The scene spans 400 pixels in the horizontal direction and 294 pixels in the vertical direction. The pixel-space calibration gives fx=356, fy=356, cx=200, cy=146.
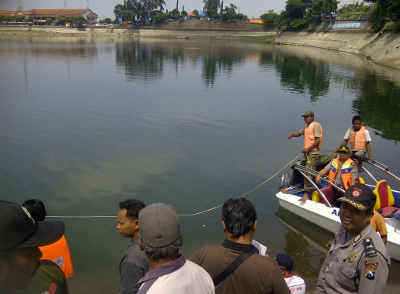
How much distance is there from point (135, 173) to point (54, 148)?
472 centimetres

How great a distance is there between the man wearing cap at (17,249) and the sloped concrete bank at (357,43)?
49.2m

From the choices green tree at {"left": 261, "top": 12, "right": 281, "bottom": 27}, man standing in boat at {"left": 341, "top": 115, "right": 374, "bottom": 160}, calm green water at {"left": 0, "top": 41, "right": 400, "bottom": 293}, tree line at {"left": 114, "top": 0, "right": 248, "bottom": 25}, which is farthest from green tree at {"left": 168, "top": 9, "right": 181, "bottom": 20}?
man standing in boat at {"left": 341, "top": 115, "right": 374, "bottom": 160}

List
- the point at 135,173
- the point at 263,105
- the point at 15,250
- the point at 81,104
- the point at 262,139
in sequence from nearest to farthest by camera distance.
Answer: the point at 15,250, the point at 135,173, the point at 262,139, the point at 81,104, the point at 263,105

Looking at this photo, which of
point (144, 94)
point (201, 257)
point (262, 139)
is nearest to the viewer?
point (201, 257)

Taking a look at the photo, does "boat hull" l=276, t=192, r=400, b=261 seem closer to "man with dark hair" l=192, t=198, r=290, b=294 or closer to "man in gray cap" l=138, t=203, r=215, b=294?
"man with dark hair" l=192, t=198, r=290, b=294

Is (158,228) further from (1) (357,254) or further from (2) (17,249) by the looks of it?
(1) (357,254)

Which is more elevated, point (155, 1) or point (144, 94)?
point (155, 1)

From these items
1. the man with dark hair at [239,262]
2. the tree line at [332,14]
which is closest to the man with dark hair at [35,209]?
the man with dark hair at [239,262]

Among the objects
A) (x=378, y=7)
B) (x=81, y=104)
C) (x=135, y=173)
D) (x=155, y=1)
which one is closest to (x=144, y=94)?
(x=81, y=104)

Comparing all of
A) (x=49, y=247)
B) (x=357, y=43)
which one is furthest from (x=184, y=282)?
(x=357, y=43)

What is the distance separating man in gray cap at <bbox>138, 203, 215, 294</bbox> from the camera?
92.6 inches

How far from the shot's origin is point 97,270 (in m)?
7.66

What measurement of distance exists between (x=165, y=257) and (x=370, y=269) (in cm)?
196

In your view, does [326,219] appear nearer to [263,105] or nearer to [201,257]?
[201,257]
